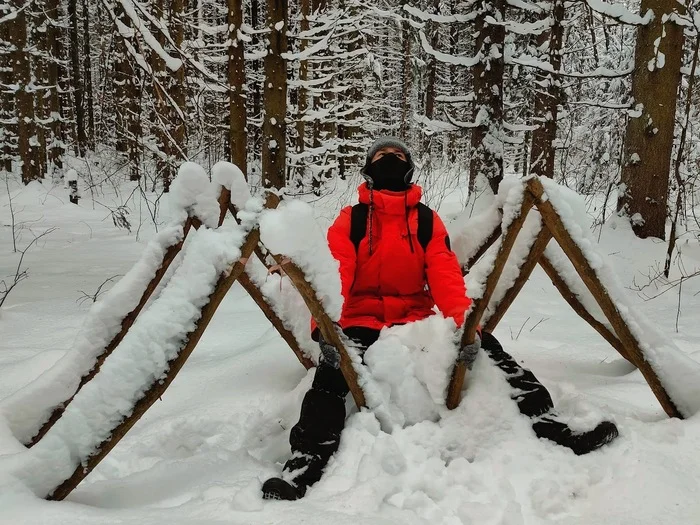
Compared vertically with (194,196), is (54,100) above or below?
above

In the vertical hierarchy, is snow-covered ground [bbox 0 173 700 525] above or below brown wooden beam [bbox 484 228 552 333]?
below

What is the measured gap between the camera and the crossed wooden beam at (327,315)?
154 cm

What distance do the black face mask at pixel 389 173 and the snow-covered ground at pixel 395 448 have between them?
88 cm

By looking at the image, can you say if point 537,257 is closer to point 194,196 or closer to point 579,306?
point 579,306

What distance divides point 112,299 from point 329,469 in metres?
1.05

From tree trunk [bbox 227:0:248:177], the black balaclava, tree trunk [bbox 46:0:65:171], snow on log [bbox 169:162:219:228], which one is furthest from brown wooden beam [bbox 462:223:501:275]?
tree trunk [bbox 46:0:65:171]

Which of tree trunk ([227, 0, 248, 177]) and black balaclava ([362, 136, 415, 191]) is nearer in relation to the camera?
black balaclava ([362, 136, 415, 191])

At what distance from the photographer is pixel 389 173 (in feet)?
9.02

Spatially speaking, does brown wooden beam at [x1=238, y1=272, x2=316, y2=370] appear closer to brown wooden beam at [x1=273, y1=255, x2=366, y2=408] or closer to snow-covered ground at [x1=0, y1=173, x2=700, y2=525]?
snow-covered ground at [x1=0, y1=173, x2=700, y2=525]

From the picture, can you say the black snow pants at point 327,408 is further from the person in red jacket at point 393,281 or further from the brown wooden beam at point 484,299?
the brown wooden beam at point 484,299

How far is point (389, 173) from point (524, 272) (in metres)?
0.94

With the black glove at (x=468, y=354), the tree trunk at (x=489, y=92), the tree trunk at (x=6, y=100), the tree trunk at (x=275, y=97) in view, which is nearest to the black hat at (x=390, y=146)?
the black glove at (x=468, y=354)

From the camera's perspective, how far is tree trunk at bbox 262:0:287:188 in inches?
220

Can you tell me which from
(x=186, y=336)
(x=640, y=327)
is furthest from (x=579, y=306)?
(x=186, y=336)
